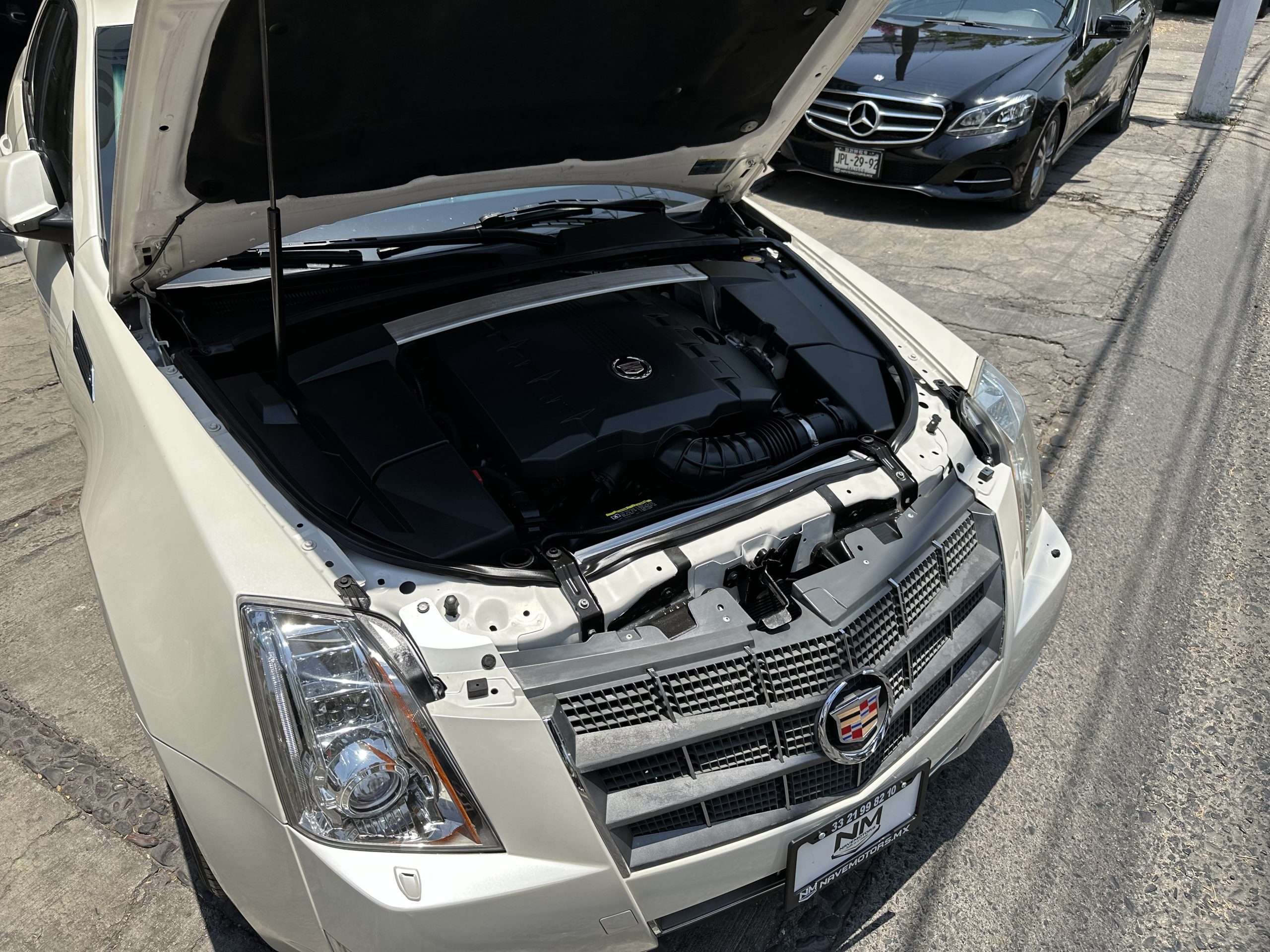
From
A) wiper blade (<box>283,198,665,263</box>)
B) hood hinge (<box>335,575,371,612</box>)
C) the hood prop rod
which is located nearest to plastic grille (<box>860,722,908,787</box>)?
hood hinge (<box>335,575,371,612</box>)

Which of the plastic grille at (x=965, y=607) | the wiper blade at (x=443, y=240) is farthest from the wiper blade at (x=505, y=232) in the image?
the plastic grille at (x=965, y=607)

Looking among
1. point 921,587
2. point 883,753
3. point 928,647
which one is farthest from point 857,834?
point 921,587

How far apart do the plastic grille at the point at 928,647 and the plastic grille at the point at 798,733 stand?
0.27 meters

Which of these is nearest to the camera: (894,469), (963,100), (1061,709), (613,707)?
(613,707)

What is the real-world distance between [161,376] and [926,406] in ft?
5.41

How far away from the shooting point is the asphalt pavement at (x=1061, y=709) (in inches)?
78.5

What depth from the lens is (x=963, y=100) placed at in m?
5.43

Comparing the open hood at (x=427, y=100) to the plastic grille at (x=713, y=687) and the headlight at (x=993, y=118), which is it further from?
the headlight at (x=993, y=118)

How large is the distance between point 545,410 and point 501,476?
174 mm

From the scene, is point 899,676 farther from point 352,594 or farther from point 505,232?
point 505,232

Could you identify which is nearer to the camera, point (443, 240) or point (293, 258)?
point (293, 258)

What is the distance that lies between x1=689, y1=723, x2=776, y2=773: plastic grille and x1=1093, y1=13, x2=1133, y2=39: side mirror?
259 inches

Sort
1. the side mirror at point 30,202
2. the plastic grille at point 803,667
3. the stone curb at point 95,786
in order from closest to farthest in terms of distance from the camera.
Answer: the plastic grille at point 803,667
the stone curb at point 95,786
the side mirror at point 30,202

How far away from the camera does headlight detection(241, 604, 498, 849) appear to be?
1403 millimetres
